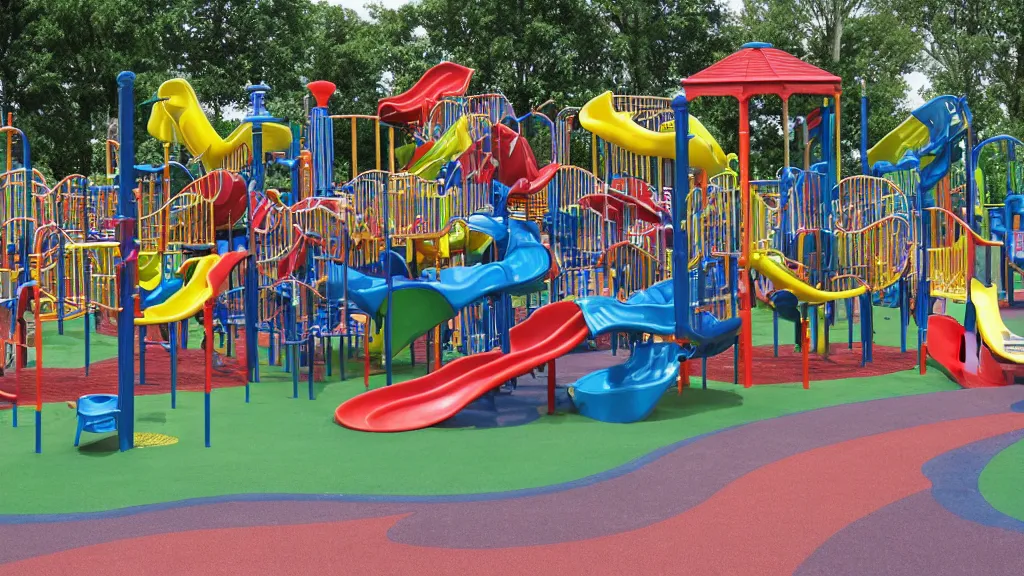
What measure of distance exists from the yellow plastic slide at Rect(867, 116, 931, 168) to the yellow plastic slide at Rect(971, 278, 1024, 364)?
12.9ft

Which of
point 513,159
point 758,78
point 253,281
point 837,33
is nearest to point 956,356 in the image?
point 758,78

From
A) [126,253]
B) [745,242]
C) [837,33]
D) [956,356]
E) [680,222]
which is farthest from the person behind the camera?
[837,33]

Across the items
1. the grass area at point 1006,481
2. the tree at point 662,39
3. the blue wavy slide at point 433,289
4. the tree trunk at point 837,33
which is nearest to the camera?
the grass area at point 1006,481

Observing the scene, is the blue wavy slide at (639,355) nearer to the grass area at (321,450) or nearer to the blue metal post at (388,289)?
the grass area at (321,450)

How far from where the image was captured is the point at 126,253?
841 centimetres

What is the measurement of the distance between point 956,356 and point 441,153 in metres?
7.15

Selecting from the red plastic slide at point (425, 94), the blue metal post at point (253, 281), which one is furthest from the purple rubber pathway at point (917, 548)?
the red plastic slide at point (425, 94)

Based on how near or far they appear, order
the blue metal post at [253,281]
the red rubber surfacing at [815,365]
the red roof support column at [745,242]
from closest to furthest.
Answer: the red roof support column at [745,242]
the blue metal post at [253,281]
the red rubber surfacing at [815,365]

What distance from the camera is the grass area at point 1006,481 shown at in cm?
631

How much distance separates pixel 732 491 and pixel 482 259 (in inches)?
319

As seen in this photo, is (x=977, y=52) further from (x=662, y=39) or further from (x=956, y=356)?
(x=956, y=356)

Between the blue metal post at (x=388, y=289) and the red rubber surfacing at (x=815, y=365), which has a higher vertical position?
the blue metal post at (x=388, y=289)

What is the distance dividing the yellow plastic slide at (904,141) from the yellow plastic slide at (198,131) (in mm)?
8819

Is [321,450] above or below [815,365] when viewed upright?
below
